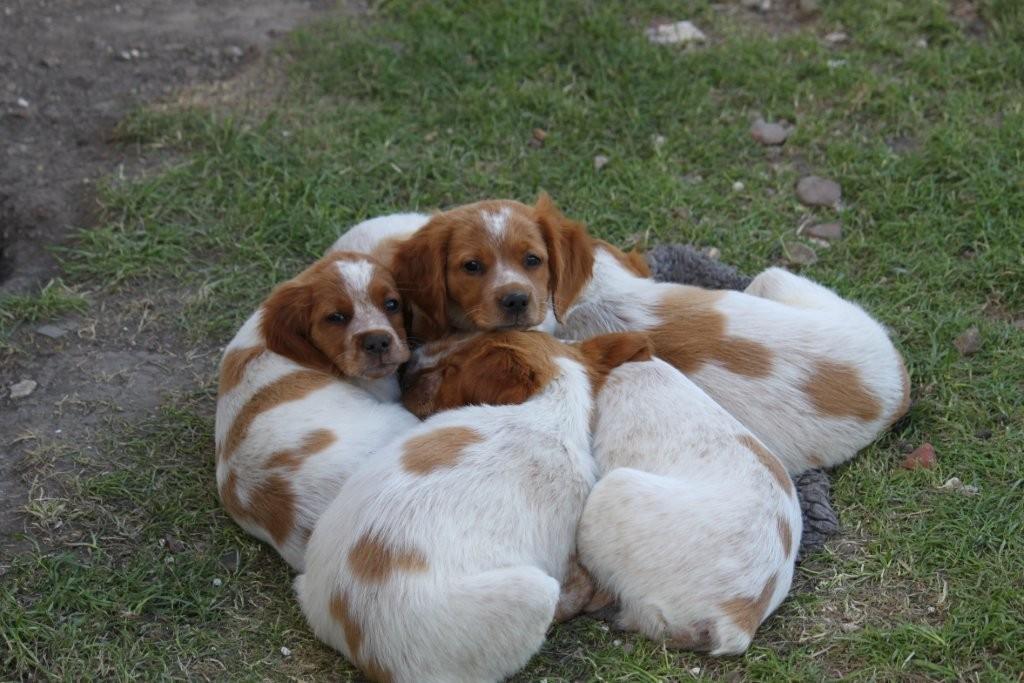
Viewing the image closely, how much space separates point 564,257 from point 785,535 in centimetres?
184

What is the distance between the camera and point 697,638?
5043mm

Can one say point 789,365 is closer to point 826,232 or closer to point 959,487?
point 959,487

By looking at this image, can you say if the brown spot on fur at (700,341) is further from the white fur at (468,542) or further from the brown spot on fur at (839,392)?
the white fur at (468,542)

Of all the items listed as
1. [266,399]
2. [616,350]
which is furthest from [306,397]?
[616,350]

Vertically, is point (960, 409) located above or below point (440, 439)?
below

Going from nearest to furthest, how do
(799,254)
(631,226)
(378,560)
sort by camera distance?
(378,560)
(799,254)
(631,226)

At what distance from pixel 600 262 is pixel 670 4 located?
3.75 meters

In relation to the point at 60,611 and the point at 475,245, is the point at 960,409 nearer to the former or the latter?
the point at 475,245

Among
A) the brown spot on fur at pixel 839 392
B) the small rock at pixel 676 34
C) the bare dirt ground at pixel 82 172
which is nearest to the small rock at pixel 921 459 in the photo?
the brown spot on fur at pixel 839 392

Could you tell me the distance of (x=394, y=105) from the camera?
8.88 meters

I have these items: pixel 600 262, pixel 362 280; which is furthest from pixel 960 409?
pixel 362 280

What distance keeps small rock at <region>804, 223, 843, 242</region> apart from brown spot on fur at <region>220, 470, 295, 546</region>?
12.5 feet

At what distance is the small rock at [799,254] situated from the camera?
24.9ft

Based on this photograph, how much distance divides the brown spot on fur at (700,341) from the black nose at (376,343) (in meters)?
1.27
